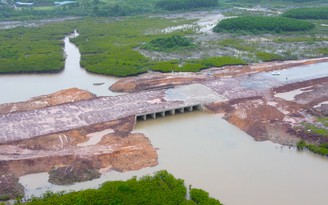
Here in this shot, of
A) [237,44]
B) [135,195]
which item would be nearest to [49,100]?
[135,195]

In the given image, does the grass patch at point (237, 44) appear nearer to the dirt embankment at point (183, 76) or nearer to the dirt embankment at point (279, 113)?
the dirt embankment at point (183, 76)

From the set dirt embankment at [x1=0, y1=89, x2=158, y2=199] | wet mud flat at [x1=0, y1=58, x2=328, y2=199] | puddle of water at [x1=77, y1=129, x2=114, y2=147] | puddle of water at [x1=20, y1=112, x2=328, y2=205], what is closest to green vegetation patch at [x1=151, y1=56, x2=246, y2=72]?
wet mud flat at [x1=0, y1=58, x2=328, y2=199]

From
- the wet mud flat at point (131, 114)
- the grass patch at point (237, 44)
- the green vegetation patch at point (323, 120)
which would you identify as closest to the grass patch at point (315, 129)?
the wet mud flat at point (131, 114)

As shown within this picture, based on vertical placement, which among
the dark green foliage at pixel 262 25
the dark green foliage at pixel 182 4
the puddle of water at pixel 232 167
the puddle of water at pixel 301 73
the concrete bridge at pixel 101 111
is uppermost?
the dark green foliage at pixel 182 4

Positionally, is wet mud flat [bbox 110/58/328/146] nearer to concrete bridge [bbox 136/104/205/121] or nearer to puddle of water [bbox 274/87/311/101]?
puddle of water [bbox 274/87/311/101]

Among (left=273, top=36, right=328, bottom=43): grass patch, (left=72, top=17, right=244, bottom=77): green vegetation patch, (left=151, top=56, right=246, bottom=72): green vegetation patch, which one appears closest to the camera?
(left=151, top=56, right=246, bottom=72): green vegetation patch

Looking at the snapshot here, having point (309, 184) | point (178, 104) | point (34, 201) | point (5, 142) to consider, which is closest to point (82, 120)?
point (5, 142)

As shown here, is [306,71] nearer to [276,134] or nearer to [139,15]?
[276,134]
